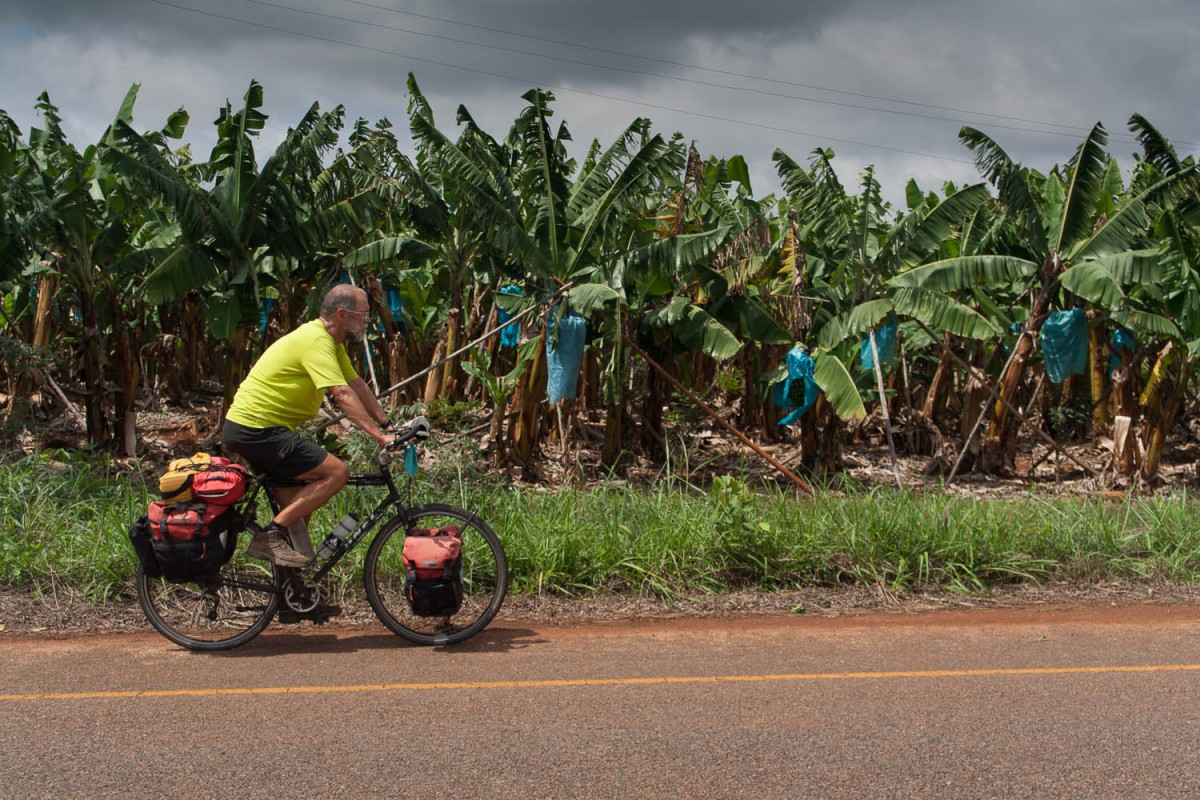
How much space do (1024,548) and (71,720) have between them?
21.2 ft

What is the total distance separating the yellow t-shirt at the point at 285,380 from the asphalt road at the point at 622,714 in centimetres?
134

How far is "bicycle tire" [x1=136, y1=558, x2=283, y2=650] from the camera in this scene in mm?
5988

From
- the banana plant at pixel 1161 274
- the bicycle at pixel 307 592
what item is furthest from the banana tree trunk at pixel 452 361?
the bicycle at pixel 307 592

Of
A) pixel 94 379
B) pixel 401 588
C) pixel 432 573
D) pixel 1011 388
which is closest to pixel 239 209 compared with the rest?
pixel 94 379

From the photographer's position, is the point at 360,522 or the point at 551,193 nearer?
the point at 360,522

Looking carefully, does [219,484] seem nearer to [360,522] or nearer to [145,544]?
[145,544]

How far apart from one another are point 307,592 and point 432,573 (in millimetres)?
773

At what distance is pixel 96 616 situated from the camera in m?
6.57

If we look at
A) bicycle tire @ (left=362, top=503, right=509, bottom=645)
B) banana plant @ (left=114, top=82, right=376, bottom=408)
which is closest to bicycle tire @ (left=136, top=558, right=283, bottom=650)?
bicycle tire @ (left=362, top=503, right=509, bottom=645)

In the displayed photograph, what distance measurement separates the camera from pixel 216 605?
6.11m

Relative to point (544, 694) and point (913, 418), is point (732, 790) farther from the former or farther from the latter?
point (913, 418)

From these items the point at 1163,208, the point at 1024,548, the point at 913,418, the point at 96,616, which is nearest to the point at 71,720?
the point at 96,616

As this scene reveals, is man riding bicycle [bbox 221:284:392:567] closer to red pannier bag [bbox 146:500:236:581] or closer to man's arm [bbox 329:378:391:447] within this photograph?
man's arm [bbox 329:378:391:447]

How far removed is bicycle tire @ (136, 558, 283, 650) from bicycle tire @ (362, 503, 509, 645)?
1.92 ft
